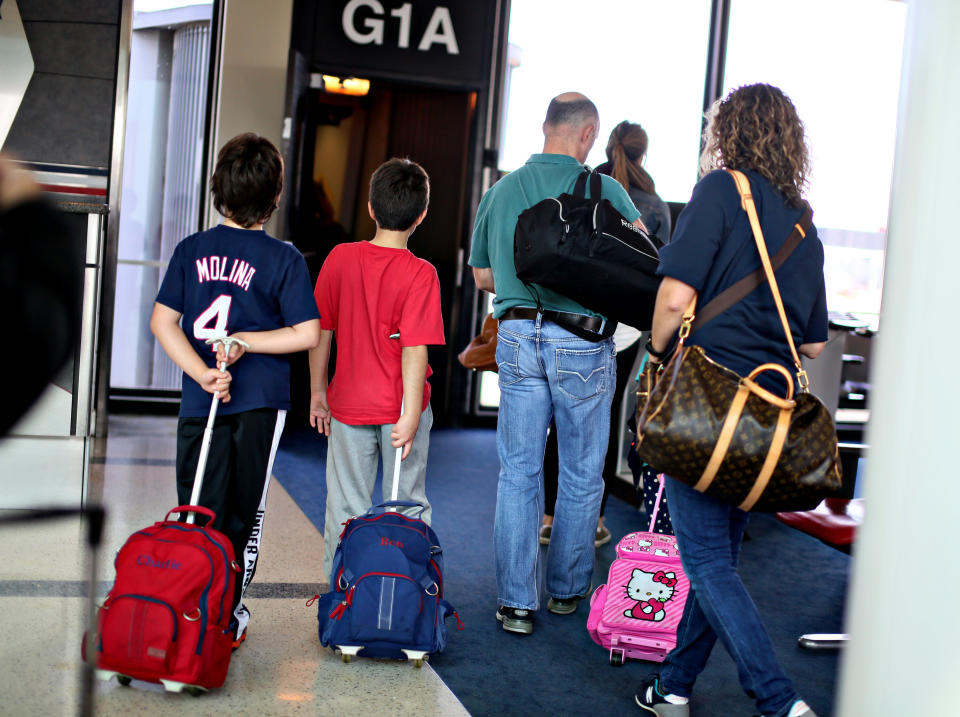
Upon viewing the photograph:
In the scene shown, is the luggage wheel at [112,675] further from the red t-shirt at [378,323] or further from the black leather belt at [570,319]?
the black leather belt at [570,319]

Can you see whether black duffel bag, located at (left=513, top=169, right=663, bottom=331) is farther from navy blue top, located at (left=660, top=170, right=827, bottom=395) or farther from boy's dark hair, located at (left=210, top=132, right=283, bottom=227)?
boy's dark hair, located at (left=210, top=132, right=283, bottom=227)

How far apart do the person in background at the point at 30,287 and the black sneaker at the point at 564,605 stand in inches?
83.2

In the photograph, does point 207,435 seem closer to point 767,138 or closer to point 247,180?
point 247,180

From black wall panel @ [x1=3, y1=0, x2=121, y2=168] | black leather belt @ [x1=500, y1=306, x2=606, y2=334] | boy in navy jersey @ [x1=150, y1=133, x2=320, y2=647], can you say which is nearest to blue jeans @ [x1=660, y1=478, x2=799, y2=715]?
black leather belt @ [x1=500, y1=306, x2=606, y2=334]

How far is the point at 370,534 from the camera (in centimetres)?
242

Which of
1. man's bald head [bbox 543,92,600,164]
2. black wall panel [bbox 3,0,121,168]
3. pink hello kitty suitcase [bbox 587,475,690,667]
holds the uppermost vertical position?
black wall panel [bbox 3,0,121,168]

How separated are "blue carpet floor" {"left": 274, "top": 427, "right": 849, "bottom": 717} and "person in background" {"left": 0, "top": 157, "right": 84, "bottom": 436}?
1486 millimetres

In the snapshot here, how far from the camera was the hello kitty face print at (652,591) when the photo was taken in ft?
8.55

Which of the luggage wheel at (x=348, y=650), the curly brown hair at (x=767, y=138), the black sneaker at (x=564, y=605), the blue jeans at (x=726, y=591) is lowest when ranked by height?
the black sneaker at (x=564, y=605)

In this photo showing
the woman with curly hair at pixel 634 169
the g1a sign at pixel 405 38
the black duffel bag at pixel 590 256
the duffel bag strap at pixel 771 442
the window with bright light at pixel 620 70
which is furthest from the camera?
the window with bright light at pixel 620 70

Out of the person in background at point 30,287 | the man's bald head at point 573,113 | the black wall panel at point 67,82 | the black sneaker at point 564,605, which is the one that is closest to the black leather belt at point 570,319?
the man's bald head at point 573,113

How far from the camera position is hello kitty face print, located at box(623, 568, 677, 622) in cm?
261

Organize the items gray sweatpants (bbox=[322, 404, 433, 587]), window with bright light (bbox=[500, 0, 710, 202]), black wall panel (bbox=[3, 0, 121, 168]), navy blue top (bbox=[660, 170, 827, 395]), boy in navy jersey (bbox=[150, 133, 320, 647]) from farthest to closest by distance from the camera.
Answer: window with bright light (bbox=[500, 0, 710, 202]) → black wall panel (bbox=[3, 0, 121, 168]) → gray sweatpants (bbox=[322, 404, 433, 587]) → boy in navy jersey (bbox=[150, 133, 320, 647]) → navy blue top (bbox=[660, 170, 827, 395])

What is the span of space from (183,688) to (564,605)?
4.04 ft
